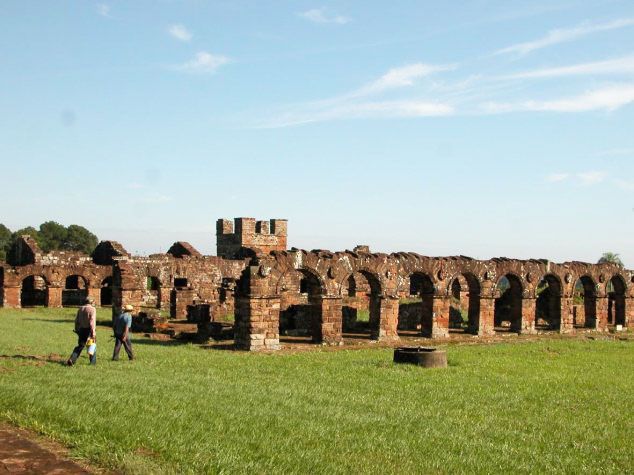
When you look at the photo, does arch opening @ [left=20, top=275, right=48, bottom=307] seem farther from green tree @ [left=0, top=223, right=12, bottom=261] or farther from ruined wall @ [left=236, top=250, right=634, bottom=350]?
green tree @ [left=0, top=223, right=12, bottom=261]

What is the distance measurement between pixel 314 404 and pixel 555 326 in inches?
809

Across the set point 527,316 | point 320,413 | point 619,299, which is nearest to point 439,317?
point 527,316

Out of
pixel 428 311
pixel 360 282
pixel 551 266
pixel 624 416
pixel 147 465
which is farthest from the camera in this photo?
pixel 360 282

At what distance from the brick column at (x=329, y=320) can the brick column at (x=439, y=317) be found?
423cm

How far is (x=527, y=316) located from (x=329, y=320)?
9512mm

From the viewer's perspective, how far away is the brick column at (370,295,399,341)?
25.1 meters

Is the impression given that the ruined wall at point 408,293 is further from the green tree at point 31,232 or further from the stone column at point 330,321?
the green tree at point 31,232

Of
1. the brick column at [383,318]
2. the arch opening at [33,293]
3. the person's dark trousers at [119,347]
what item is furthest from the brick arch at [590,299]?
the arch opening at [33,293]

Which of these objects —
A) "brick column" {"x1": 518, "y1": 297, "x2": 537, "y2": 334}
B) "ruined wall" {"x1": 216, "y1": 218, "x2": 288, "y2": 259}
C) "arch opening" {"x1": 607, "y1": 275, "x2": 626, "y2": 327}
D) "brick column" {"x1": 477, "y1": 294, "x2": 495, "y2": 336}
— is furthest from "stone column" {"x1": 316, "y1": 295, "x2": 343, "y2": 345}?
"ruined wall" {"x1": 216, "y1": 218, "x2": 288, "y2": 259}

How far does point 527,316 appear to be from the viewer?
29.4 meters

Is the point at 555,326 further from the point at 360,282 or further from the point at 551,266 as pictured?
the point at 360,282

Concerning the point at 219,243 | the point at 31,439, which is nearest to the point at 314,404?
the point at 31,439

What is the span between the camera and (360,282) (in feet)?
124

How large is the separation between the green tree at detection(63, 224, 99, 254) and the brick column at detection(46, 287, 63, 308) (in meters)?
59.1
